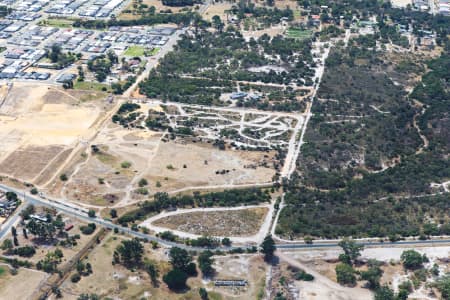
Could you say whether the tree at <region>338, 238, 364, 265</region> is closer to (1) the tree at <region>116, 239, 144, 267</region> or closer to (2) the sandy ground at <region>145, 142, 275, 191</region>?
(2) the sandy ground at <region>145, 142, 275, 191</region>

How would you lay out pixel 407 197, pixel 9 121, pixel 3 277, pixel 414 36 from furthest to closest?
1. pixel 414 36
2. pixel 9 121
3. pixel 407 197
4. pixel 3 277

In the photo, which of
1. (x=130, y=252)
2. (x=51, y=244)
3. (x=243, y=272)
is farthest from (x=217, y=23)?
(x=243, y=272)

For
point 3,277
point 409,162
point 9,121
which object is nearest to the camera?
point 3,277

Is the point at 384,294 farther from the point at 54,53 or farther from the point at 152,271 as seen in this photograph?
the point at 54,53

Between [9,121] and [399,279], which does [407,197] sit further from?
[9,121]

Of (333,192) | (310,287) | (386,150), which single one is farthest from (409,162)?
(310,287)

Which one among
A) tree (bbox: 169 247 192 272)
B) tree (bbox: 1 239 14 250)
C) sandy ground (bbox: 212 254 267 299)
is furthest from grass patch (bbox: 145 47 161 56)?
tree (bbox: 169 247 192 272)
